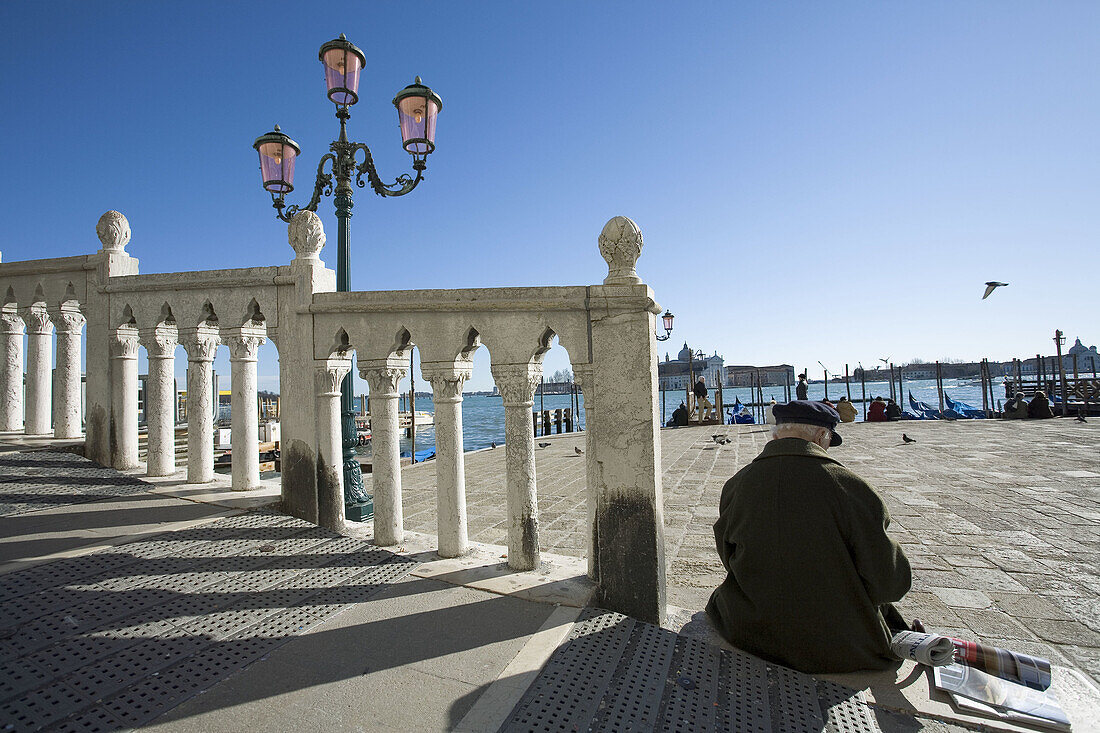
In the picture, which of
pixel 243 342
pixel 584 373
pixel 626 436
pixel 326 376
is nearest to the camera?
pixel 626 436

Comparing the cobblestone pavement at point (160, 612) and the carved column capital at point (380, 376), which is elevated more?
the carved column capital at point (380, 376)

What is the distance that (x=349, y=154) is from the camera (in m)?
5.42

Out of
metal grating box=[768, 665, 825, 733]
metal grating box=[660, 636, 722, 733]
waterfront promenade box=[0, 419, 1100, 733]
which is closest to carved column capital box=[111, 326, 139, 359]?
waterfront promenade box=[0, 419, 1100, 733]

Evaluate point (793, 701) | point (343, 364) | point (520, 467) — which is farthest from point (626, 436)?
point (343, 364)

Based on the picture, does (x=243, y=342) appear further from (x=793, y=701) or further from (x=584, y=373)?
(x=793, y=701)

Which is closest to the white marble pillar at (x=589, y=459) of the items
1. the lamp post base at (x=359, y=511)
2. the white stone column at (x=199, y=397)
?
the lamp post base at (x=359, y=511)

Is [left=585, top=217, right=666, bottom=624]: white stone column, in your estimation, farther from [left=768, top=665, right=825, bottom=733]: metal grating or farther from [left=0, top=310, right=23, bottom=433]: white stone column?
[left=0, top=310, right=23, bottom=433]: white stone column

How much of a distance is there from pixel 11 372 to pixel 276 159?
3.43m

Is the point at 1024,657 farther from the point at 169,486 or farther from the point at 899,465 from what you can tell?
the point at 899,465

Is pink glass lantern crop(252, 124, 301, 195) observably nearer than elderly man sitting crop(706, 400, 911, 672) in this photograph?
No

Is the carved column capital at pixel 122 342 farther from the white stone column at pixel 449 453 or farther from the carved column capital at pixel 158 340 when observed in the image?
the white stone column at pixel 449 453

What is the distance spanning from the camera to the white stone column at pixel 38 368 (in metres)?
4.99

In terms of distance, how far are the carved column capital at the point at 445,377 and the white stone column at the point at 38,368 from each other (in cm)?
454

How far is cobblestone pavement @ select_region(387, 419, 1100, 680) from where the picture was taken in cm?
322
